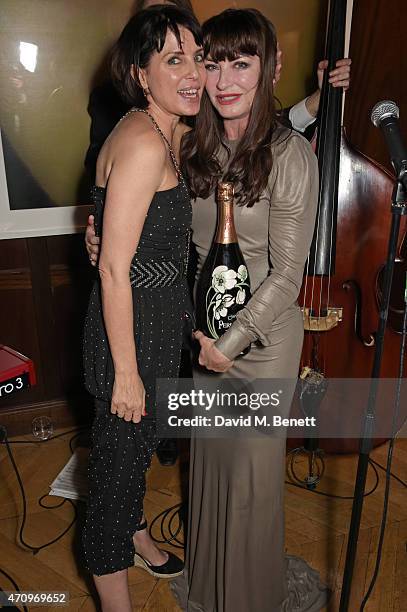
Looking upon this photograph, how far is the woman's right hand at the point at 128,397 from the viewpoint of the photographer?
1.30m

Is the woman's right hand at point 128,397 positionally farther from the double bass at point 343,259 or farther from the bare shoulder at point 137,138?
the double bass at point 343,259

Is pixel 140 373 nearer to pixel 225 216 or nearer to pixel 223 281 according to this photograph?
pixel 223 281

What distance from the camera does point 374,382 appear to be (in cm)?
108

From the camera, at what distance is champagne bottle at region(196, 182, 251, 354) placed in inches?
52.2

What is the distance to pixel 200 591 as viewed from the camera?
168 cm

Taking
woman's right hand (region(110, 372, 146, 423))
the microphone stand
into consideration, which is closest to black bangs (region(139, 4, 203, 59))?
the microphone stand

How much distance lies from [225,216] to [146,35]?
39cm

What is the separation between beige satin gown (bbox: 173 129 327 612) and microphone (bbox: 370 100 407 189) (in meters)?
0.30

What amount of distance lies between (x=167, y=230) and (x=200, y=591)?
103 cm

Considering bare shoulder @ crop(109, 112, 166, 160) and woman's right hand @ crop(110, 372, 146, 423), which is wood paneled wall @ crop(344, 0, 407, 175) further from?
woman's right hand @ crop(110, 372, 146, 423)

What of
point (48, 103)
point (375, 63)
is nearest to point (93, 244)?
point (48, 103)

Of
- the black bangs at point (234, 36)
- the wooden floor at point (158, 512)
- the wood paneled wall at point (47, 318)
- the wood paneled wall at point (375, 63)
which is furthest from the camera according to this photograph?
the wood paneled wall at point (47, 318)

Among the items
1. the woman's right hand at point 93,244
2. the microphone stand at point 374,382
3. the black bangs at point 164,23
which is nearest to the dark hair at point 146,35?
the black bangs at point 164,23

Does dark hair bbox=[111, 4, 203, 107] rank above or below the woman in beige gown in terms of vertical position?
above
